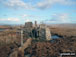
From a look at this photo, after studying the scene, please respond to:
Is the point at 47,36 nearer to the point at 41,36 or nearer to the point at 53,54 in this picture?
the point at 41,36

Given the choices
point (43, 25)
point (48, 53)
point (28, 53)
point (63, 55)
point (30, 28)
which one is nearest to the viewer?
point (63, 55)

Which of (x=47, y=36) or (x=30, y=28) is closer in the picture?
(x=47, y=36)

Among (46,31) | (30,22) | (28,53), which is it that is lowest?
(28,53)

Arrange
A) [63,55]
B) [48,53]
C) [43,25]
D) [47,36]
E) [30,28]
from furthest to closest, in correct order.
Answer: [30,28] < [43,25] < [47,36] < [48,53] < [63,55]

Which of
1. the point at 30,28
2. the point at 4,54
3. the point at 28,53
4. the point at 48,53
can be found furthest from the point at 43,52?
the point at 30,28

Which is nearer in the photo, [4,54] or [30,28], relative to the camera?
[4,54]

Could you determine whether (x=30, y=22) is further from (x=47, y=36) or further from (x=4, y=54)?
(x=4, y=54)

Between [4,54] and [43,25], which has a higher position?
[43,25]

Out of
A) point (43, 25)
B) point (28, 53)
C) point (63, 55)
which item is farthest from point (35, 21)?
point (63, 55)

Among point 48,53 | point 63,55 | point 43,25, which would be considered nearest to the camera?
point 63,55
